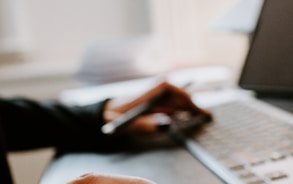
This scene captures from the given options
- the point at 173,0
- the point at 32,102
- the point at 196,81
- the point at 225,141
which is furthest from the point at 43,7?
the point at 225,141

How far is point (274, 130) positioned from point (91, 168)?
0.23 metres

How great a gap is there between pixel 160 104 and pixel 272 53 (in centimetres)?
20

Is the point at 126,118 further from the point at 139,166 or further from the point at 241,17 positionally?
the point at 241,17

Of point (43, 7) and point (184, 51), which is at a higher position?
point (43, 7)

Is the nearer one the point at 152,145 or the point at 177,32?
the point at 152,145

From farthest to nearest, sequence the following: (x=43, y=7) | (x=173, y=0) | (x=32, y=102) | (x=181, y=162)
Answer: (x=43, y=7) → (x=173, y=0) → (x=32, y=102) → (x=181, y=162)

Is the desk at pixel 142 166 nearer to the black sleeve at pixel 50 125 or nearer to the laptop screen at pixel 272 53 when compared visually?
the black sleeve at pixel 50 125

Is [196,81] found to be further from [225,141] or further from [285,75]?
[225,141]

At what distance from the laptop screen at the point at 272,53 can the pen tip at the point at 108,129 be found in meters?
0.24

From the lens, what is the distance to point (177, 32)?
5.12 ft

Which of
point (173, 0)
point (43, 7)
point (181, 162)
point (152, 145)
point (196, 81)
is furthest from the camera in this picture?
point (43, 7)

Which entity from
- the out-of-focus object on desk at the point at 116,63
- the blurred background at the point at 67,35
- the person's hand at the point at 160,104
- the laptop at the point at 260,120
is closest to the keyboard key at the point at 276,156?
the laptop at the point at 260,120

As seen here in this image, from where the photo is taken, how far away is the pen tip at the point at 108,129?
2.35ft

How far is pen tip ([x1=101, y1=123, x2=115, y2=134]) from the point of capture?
2.35 ft
